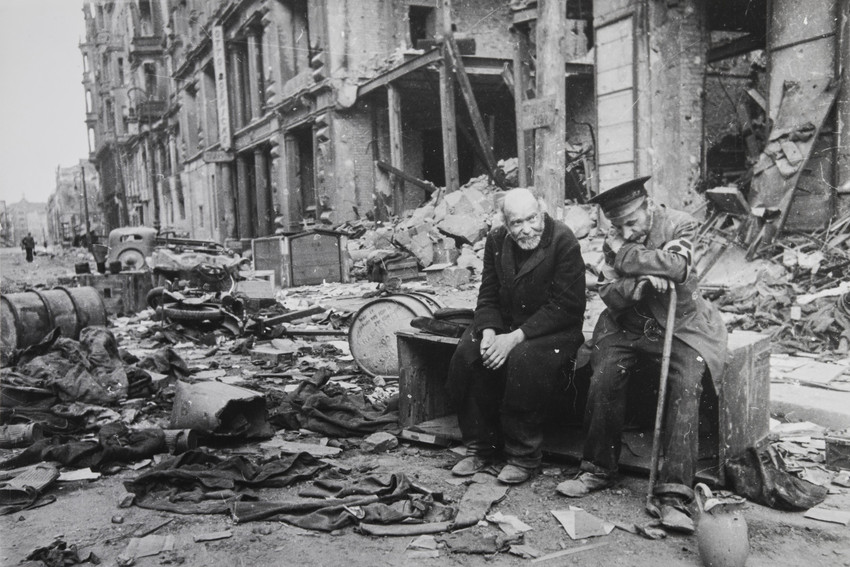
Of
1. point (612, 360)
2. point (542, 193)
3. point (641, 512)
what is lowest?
point (641, 512)

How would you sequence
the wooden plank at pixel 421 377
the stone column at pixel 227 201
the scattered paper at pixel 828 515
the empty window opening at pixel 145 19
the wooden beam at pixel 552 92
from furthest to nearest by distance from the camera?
1. the empty window opening at pixel 145 19
2. the stone column at pixel 227 201
3. the wooden beam at pixel 552 92
4. the wooden plank at pixel 421 377
5. the scattered paper at pixel 828 515

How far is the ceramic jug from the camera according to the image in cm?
299

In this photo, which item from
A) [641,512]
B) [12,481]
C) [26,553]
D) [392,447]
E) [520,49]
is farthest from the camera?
[520,49]

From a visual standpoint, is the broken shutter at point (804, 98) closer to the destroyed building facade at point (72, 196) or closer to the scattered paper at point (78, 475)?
the scattered paper at point (78, 475)

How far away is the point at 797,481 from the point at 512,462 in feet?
5.24

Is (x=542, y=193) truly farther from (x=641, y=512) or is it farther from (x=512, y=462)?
(x=641, y=512)

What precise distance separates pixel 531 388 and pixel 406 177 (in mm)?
14309

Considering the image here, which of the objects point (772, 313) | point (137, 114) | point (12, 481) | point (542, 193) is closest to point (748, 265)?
point (772, 313)

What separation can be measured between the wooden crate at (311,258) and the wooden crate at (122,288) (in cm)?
314

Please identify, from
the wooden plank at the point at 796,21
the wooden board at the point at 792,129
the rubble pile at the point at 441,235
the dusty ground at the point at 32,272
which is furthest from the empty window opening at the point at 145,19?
the wooden board at the point at 792,129

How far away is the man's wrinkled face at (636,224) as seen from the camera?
3.85 metres

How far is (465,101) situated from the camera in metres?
17.0

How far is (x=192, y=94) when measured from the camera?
33844 millimetres

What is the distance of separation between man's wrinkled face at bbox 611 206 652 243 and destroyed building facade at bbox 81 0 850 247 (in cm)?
379
